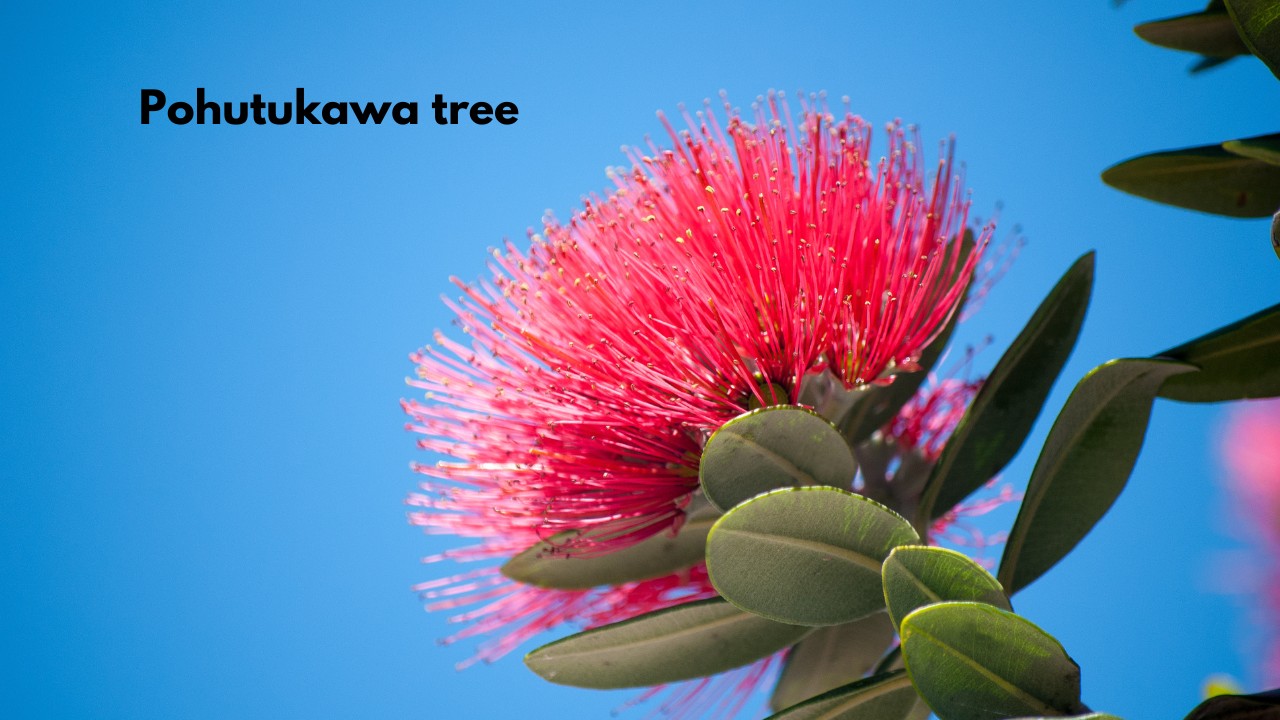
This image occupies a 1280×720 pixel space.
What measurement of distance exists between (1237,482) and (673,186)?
→ 1.24 ft

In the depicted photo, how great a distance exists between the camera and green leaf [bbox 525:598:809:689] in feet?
2.18

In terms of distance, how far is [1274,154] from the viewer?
58cm

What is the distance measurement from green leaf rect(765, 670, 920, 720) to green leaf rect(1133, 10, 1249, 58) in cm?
41

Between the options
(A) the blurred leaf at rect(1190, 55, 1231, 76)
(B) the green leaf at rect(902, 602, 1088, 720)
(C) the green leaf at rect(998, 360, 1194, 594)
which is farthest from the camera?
(A) the blurred leaf at rect(1190, 55, 1231, 76)

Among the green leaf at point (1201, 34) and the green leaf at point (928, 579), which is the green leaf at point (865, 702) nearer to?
the green leaf at point (928, 579)

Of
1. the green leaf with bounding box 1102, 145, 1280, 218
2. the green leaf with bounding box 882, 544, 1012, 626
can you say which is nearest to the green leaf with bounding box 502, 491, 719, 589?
the green leaf with bounding box 882, 544, 1012, 626

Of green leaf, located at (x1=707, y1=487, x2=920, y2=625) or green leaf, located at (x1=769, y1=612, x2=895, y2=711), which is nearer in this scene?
green leaf, located at (x1=707, y1=487, x2=920, y2=625)

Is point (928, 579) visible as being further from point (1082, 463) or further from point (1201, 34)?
point (1201, 34)

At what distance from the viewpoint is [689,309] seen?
69 centimetres

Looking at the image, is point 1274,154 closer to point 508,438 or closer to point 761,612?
point 761,612

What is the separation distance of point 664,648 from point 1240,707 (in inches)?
12.0

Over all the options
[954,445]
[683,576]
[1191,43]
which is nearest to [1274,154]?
[1191,43]

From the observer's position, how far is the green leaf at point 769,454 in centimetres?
59

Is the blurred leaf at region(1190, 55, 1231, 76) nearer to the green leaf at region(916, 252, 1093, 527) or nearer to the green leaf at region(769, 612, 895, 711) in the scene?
the green leaf at region(916, 252, 1093, 527)
